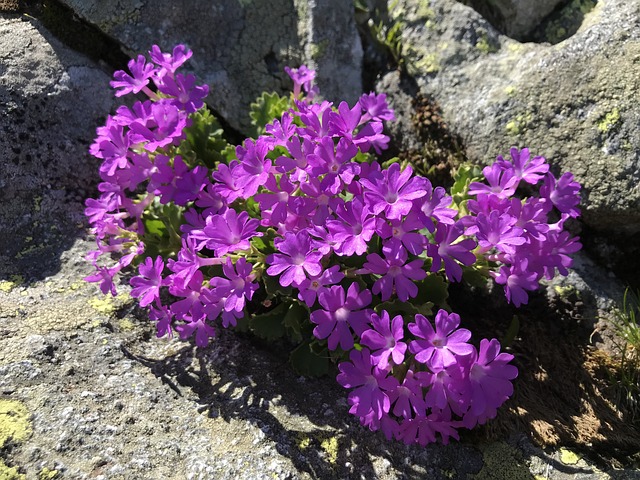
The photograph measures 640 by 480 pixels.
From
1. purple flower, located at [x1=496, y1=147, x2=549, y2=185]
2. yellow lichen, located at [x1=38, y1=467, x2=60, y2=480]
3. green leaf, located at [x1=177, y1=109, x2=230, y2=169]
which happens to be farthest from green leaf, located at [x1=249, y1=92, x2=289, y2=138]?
yellow lichen, located at [x1=38, y1=467, x2=60, y2=480]

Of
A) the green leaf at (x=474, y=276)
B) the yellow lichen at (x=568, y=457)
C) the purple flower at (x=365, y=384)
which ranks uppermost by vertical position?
the green leaf at (x=474, y=276)

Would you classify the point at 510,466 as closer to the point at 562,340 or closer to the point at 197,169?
the point at 562,340

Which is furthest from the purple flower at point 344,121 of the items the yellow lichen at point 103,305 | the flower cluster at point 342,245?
the yellow lichen at point 103,305

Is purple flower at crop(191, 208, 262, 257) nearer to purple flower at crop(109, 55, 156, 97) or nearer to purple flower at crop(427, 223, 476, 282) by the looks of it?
purple flower at crop(427, 223, 476, 282)

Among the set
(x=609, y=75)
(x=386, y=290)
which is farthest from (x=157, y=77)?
→ (x=609, y=75)

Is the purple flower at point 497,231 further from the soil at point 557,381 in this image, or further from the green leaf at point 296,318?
the green leaf at point 296,318

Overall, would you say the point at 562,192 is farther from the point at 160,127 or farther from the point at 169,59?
the point at 169,59
